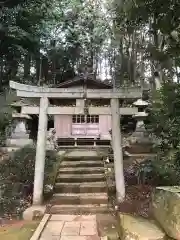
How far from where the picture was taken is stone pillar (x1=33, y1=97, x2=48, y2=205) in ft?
25.5

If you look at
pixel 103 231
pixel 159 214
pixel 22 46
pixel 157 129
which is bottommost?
pixel 103 231

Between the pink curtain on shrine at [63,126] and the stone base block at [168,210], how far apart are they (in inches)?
396

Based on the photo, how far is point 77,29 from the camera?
2302 cm

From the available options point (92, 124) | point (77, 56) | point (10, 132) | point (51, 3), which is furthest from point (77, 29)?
point (10, 132)

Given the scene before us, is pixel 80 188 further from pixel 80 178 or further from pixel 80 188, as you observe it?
pixel 80 178

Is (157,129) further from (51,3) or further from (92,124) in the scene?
(51,3)

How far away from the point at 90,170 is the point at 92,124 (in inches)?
257

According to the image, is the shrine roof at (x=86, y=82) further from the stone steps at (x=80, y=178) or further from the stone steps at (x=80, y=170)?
the stone steps at (x=80, y=178)

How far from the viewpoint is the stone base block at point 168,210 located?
4.54 meters

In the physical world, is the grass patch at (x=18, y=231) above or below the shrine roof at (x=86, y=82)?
below

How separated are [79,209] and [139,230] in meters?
2.67

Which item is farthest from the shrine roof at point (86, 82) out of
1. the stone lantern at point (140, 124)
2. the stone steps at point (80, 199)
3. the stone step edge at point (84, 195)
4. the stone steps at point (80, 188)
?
the stone steps at point (80, 199)

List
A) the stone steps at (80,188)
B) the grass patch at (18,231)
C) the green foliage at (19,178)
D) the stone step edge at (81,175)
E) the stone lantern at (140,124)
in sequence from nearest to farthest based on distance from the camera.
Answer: the grass patch at (18,231)
the green foliage at (19,178)
the stone steps at (80,188)
the stone step edge at (81,175)
the stone lantern at (140,124)

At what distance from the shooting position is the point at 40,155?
26.4ft
